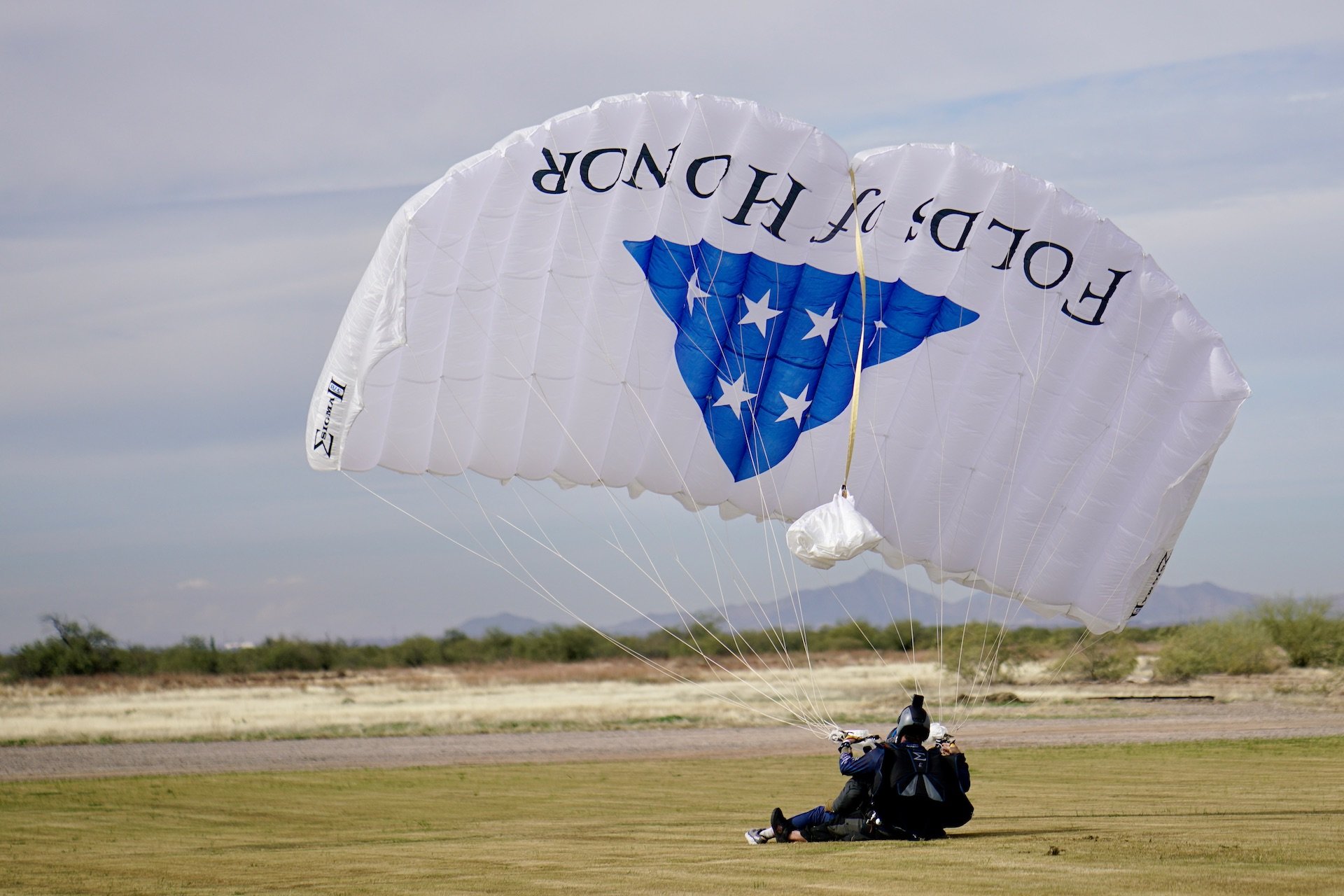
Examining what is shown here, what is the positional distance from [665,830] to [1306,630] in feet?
131

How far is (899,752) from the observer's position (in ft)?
33.1

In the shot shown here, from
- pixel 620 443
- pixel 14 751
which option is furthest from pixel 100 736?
pixel 620 443

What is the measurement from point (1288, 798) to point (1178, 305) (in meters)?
5.53

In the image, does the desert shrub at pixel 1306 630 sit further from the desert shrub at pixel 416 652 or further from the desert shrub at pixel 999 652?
the desert shrub at pixel 416 652

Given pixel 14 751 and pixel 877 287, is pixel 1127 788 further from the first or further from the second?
pixel 14 751

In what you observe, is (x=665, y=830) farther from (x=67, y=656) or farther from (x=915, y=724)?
(x=67, y=656)

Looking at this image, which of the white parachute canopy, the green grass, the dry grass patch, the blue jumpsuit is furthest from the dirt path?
the blue jumpsuit

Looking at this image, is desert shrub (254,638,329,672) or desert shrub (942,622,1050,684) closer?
desert shrub (942,622,1050,684)

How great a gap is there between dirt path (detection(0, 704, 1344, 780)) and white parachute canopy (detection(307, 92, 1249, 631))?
12102 millimetres

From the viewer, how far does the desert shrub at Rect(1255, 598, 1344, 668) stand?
45000 mm

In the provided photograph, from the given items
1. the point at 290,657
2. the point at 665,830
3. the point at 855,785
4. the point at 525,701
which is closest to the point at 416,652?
the point at 290,657

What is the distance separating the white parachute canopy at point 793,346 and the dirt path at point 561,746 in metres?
12.1

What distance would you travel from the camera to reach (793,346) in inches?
484

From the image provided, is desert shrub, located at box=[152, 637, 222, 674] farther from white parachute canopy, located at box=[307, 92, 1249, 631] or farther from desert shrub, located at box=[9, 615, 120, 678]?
white parachute canopy, located at box=[307, 92, 1249, 631]
